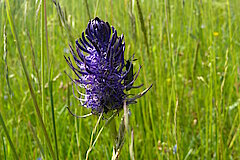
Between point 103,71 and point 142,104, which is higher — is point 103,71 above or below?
above

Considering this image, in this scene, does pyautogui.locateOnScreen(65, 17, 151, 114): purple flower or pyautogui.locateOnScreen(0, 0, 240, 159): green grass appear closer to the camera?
pyautogui.locateOnScreen(65, 17, 151, 114): purple flower

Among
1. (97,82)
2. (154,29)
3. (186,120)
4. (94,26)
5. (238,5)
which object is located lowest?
(186,120)

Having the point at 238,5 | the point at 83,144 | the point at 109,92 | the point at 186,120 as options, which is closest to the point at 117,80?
the point at 109,92

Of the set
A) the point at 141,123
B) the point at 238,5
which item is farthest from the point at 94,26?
the point at 238,5

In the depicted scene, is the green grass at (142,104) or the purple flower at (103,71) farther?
the green grass at (142,104)

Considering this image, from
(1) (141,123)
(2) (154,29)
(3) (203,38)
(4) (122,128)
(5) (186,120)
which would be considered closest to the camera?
(4) (122,128)

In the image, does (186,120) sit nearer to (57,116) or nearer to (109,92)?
(57,116)

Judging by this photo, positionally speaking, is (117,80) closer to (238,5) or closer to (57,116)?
(57,116)

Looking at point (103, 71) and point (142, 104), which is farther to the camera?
point (142, 104)

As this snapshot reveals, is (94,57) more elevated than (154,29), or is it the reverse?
(154,29)

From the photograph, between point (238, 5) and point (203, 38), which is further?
point (238, 5)

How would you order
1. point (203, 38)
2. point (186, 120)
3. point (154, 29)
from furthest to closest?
1. point (154, 29)
2. point (203, 38)
3. point (186, 120)
